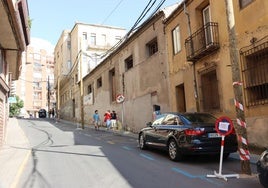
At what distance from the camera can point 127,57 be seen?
26078 millimetres

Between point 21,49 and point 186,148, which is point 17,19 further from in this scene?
point 186,148

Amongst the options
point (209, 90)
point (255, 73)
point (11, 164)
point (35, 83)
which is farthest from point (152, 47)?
point (35, 83)

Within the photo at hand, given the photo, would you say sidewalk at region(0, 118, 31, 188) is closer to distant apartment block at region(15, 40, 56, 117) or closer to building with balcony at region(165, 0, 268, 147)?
building with balcony at region(165, 0, 268, 147)

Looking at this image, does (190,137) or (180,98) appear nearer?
(190,137)

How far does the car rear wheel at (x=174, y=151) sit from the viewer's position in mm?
10461

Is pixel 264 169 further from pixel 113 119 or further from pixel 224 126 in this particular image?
pixel 113 119

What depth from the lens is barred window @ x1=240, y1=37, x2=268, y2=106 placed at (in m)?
11.9

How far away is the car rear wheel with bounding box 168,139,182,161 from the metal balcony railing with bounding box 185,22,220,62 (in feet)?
17.2

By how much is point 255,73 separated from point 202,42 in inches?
145

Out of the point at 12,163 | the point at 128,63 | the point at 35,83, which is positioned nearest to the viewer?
the point at 12,163

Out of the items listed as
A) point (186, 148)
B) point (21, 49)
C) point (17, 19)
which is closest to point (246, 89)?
point (186, 148)

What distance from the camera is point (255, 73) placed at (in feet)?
40.4

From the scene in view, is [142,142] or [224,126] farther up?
[224,126]

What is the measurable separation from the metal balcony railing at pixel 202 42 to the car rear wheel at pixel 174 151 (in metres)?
5.23
